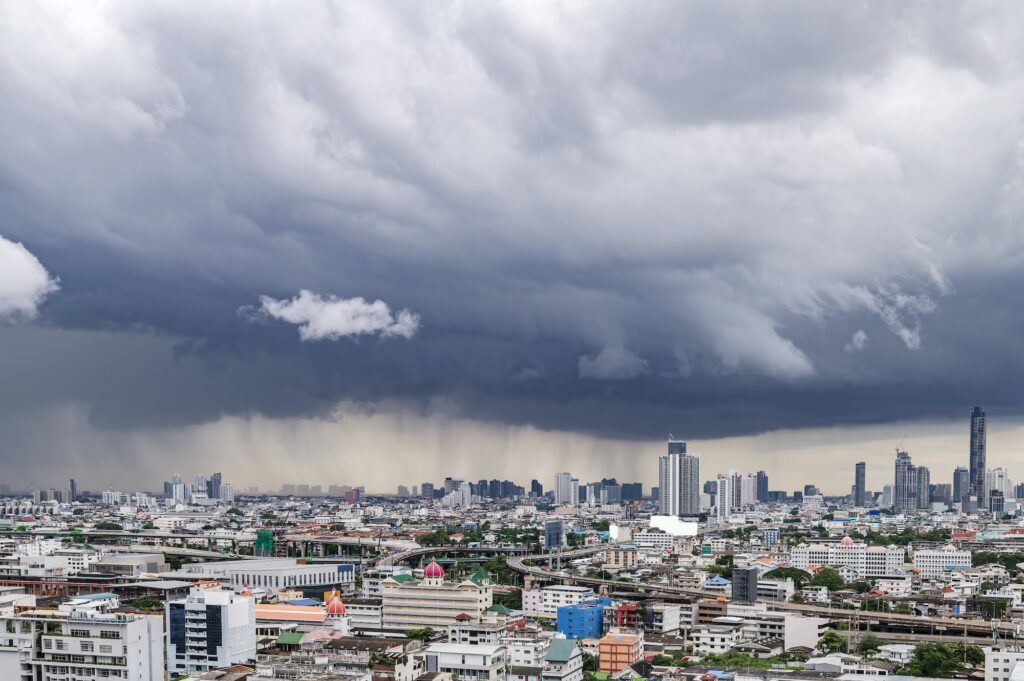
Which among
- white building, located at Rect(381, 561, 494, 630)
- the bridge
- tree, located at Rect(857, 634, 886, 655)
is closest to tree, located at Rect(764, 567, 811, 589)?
the bridge

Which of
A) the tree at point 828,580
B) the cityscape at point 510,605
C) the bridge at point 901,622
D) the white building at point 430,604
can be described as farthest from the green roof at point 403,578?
the tree at point 828,580

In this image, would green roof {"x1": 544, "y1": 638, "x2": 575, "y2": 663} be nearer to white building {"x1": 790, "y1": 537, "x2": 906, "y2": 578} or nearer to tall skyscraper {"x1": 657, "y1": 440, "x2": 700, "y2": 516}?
white building {"x1": 790, "y1": 537, "x2": 906, "y2": 578}

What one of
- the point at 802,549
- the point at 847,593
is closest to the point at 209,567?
the point at 847,593

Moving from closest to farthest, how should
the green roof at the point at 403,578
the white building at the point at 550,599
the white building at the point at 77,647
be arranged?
the white building at the point at 77,647 → the white building at the point at 550,599 → the green roof at the point at 403,578

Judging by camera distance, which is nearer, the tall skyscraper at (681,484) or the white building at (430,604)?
the white building at (430,604)

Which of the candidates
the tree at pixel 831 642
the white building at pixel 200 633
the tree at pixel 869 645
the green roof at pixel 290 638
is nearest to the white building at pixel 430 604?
the green roof at pixel 290 638

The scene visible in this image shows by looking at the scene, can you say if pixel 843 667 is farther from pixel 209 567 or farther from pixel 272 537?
pixel 272 537

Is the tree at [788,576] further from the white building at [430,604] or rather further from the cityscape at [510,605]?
the white building at [430,604]

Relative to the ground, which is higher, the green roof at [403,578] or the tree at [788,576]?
the green roof at [403,578]

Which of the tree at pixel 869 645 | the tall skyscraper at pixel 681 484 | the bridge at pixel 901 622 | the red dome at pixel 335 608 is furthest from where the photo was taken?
the tall skyscraper at pixel 681 484
